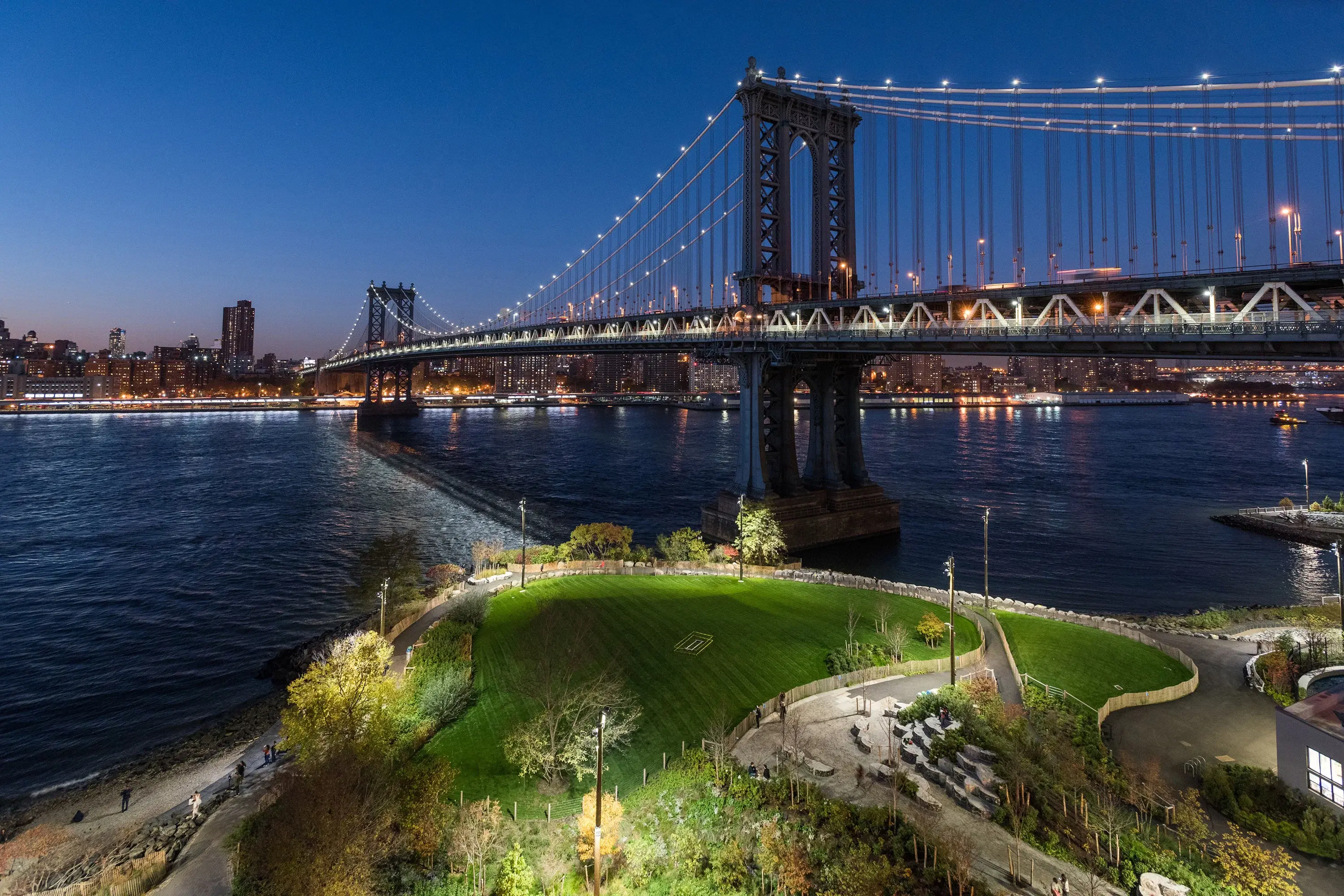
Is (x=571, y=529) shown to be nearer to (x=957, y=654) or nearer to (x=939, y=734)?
(x=957, y=654)

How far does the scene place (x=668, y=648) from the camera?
27609 millimetres

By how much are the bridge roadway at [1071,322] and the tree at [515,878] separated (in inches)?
1165

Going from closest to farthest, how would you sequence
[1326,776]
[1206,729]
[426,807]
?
[426,807] → [1326,776] → [1206,729]

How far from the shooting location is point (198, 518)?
63.0 m

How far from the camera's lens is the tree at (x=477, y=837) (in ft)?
50.3

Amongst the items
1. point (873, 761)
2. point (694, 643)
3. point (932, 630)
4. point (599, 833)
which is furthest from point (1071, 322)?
point (599, 833)

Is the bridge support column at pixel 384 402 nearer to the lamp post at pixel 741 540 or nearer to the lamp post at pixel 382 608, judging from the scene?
the lamp post at pixel 382 608

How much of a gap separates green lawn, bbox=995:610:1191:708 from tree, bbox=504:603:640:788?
15.1 metres

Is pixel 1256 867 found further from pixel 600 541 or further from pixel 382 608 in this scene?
pixel 600 541

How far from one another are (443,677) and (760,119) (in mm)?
46393

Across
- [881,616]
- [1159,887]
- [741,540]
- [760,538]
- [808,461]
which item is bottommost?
[1159,887]

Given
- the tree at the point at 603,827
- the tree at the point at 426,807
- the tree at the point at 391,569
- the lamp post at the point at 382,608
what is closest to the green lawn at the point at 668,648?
the tree at the point at 426,807

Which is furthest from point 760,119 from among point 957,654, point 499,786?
point 499,786

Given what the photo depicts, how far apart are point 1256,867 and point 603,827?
46.4ft
